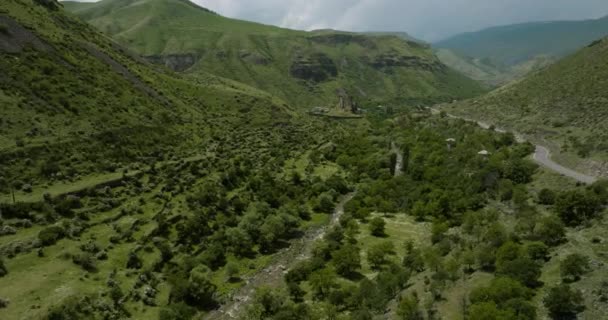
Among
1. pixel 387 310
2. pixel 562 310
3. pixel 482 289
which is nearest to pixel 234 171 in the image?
pixel 387 310

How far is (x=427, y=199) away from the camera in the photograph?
8750cm

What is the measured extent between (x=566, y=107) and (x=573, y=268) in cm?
10405

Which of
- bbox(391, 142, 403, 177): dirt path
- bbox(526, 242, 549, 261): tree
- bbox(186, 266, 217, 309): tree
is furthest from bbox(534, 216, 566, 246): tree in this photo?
bbox(391, 142, 403, 177): dirt path

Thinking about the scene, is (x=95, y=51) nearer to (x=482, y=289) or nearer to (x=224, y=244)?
(x=224, y=244)

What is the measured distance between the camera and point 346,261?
198ft

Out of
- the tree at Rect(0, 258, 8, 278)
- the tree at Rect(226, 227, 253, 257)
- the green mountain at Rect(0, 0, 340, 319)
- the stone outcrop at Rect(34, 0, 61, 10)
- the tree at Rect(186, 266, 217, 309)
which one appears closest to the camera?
the tree at Rect(0, 258, 8, 278)

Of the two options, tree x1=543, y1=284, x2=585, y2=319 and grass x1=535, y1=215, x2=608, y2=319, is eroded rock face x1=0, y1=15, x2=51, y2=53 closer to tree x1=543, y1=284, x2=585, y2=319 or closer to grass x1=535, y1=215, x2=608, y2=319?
grass x1=535, y1=215, x2=608, y2=319

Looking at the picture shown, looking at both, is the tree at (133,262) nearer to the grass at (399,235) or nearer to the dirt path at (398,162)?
the grass at (399,235)

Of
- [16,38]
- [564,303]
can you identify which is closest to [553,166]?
[564,303]

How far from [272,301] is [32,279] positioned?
28.0m

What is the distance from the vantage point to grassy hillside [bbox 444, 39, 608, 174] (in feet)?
331

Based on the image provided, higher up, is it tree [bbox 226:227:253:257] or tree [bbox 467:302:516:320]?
tree [bbox 467:302:516:320]

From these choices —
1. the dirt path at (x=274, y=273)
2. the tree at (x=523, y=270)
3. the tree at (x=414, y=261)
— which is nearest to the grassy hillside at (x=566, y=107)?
the tree at (x=414, y=261)

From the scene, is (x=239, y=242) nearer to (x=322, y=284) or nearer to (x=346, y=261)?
(x=346, y=261)
